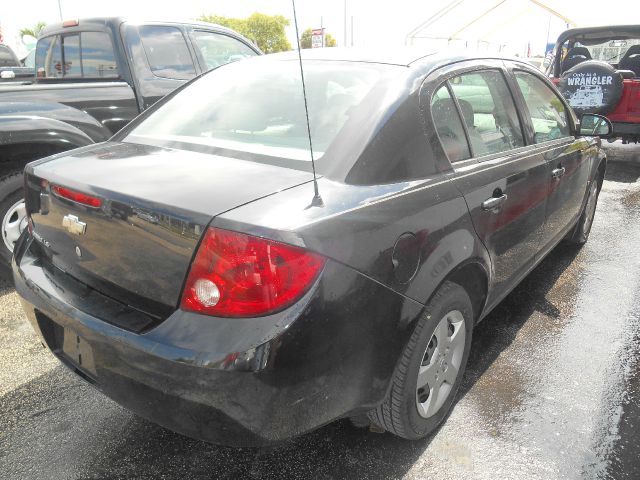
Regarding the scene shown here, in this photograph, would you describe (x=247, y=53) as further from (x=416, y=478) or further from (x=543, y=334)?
(x=416, y=478)

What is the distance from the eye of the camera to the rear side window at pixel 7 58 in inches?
460

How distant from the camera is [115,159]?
2.05 m

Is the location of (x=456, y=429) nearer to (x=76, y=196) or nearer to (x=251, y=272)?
(x=251, y=272)

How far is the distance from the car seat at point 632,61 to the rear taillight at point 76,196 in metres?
9.54

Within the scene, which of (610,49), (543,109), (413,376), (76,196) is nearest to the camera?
(76,196)

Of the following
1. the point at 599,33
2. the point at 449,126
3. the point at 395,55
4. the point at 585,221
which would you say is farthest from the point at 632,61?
the point at 449,126

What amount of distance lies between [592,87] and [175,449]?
7.60m

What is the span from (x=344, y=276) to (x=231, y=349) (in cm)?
41

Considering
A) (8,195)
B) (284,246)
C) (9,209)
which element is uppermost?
(284,246)

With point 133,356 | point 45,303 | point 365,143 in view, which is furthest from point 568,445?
point 45,303

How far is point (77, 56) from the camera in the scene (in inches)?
186

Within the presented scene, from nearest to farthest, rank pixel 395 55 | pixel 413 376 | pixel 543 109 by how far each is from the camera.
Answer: pixel 413 376 → pixel 395 55 → pixel 543 109

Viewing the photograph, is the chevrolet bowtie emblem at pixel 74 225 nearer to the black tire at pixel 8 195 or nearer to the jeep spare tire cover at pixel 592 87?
the black tire at pixel 8 195

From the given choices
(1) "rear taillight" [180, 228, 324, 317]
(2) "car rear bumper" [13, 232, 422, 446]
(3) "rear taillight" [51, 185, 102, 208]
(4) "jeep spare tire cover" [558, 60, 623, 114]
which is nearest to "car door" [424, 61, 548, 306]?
(2) "car rear bumper" [13, 232, 422, 446]
